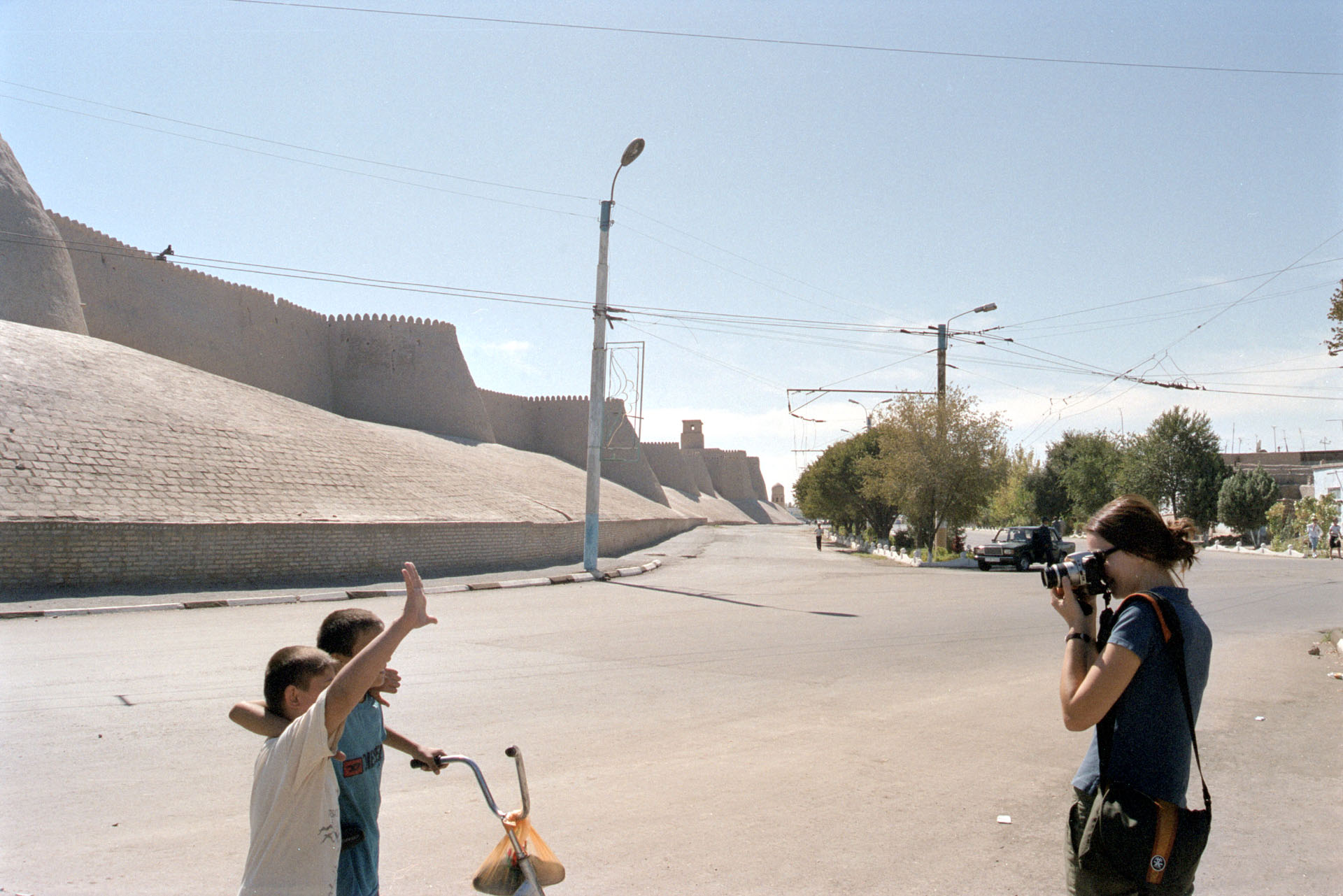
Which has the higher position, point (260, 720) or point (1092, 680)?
point (1092, 680)

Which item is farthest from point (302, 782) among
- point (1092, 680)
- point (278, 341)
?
point (278, 341)

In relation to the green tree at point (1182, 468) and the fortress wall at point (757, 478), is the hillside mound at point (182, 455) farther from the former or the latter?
the fortress wall at point (757, 478)

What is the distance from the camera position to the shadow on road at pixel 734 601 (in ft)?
48.1

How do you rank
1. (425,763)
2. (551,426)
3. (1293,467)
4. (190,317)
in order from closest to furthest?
1. (425,763)
2. (190,317)
3. (551,426)
4. (1293,467)

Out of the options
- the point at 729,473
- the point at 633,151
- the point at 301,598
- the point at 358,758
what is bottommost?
the point at 301,598

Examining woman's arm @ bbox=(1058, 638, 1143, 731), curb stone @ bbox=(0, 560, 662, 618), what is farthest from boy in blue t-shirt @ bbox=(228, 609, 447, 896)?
curb stone @ bbox=(0, 560, 662, 618)

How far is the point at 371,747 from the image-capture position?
9.37 feet

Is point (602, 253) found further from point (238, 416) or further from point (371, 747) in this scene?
point (371, 747)

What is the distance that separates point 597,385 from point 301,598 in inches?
371

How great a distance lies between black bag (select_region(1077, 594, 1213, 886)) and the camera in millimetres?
2320

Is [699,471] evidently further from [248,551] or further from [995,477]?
[248,551]

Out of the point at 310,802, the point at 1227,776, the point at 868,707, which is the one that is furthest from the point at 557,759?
the point at 1227,776

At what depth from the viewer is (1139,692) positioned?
240 centimetres

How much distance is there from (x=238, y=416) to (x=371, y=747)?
77.8ft
